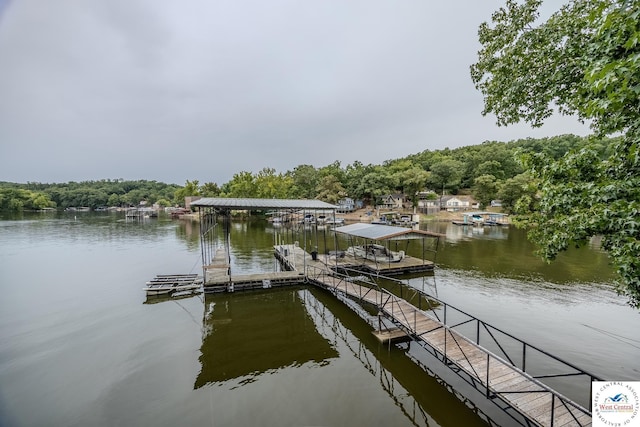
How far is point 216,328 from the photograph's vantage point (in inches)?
448

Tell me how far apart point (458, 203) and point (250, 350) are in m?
68.0

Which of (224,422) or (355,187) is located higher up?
(355,187)

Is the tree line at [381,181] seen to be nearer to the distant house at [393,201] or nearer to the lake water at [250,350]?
the distant house at [393,201]

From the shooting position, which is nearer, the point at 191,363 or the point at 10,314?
the point at 191,363

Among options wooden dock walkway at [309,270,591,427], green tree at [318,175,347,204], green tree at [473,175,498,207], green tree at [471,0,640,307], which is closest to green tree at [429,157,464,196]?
green tree at [473,175,498,207]

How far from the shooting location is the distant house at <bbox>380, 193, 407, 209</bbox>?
68.2m

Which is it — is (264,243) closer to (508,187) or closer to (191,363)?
(191,363)

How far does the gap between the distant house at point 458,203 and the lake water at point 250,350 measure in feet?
164

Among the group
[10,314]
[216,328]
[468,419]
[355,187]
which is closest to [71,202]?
[355,187]

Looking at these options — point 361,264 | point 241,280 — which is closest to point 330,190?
point 361,264

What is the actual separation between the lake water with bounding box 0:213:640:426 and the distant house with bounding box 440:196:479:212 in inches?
1971

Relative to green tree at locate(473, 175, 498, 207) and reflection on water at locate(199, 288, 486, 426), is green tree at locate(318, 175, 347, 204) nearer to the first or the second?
green tree at locate(473, 175, 498, 207)

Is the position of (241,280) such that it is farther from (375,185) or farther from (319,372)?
(375,185)

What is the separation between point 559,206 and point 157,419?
10.3 m
